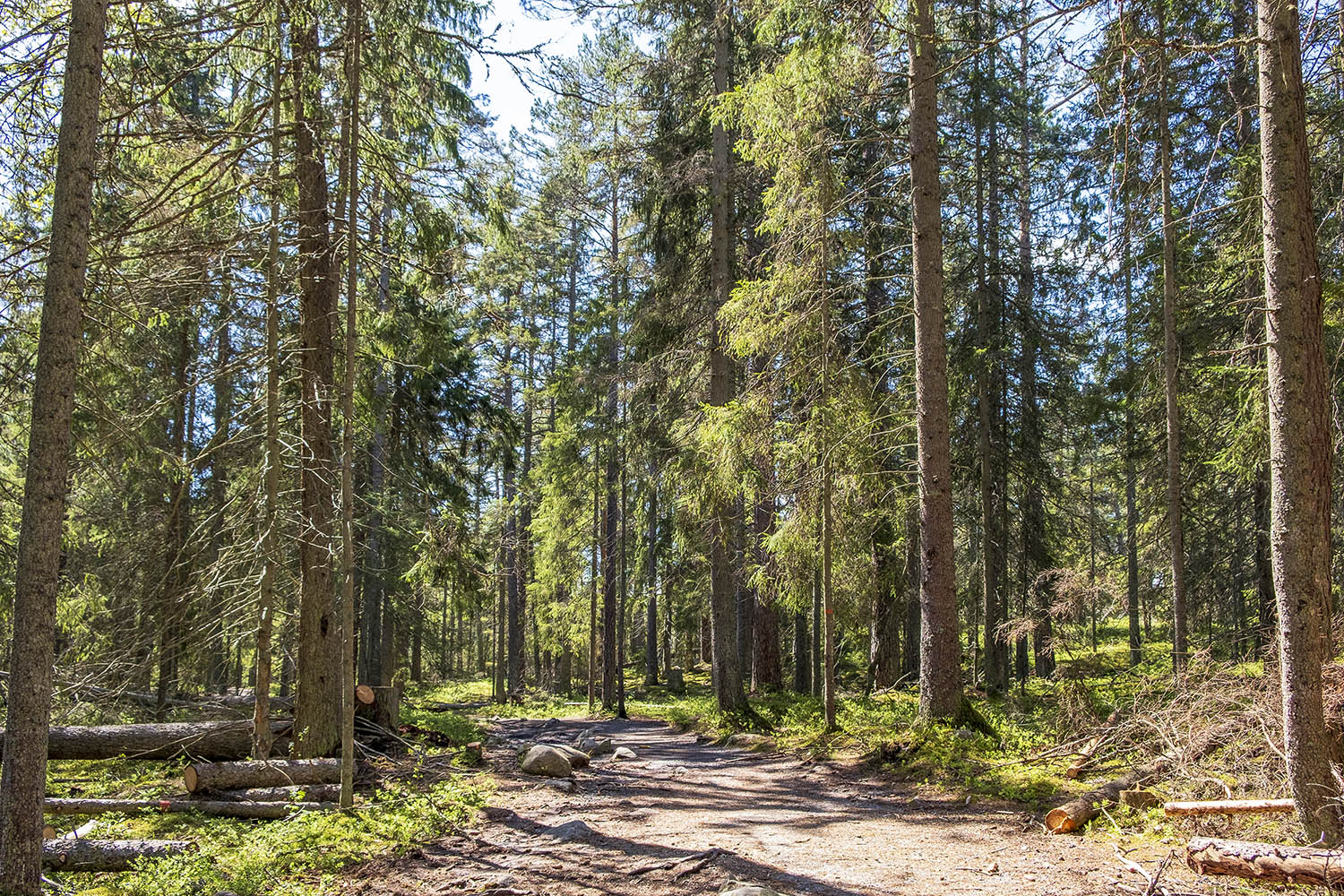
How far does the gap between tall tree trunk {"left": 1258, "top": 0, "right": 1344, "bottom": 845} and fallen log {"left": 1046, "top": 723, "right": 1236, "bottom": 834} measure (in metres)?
1.41

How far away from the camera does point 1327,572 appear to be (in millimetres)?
5289

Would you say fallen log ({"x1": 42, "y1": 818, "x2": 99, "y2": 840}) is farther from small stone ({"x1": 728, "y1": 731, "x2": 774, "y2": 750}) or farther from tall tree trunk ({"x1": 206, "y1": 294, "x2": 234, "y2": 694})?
small stone ({"x1": 728, "y1": 731, "x2": 774, "y2": 750})

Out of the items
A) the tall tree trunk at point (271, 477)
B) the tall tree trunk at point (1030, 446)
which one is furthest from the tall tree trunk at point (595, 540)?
the tall tree trunk at point (271, 477)

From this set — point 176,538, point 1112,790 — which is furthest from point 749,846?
point 176,538

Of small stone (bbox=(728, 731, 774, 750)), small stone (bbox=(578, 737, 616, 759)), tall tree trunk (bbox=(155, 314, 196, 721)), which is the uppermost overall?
tall tree trunk (bbox=(155, 314, 196, 721))

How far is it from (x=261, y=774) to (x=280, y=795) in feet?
1.44

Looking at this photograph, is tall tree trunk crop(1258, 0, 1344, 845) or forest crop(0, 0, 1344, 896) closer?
tall tree trunk crop(1258, 0, 1344, 845)

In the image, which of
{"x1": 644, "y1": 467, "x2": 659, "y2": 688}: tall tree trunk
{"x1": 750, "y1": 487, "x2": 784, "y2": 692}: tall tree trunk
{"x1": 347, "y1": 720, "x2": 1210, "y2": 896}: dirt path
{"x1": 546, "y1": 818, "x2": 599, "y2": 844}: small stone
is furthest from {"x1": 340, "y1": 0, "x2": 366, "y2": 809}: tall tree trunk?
{"x1": 750, "y1": 487, "x2": 784, "y2": 692}: tall tree trunk

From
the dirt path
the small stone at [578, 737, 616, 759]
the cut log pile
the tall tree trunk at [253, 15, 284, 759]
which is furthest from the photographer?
the small stone at [578, 737, 616, 759]

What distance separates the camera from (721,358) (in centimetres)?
1497

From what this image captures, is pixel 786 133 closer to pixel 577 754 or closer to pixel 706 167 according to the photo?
pixel 706 167

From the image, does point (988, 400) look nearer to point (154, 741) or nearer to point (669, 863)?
point (669, 863)

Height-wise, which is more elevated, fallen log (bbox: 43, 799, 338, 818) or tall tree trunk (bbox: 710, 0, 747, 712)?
tall tree trunk (bbox: 710, 0, 747, 712)

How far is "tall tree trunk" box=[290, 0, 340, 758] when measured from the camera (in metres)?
8.55
